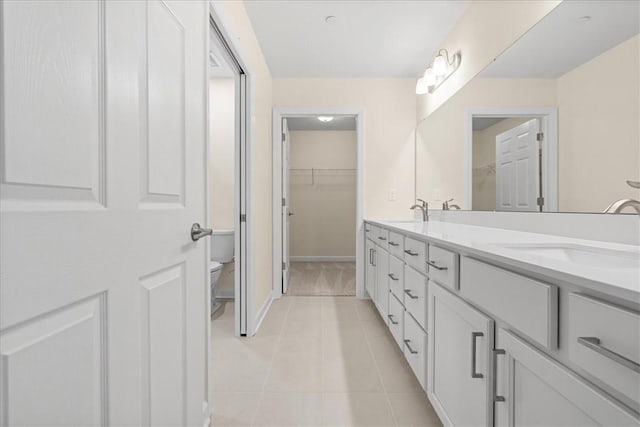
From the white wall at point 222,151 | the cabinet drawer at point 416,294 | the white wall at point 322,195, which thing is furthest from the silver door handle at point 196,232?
the white wall at point 322,195

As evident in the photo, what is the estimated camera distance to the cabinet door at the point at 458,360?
36.1 inches

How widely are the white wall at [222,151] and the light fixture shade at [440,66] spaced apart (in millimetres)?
2015

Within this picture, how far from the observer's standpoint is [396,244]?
79.4 inches

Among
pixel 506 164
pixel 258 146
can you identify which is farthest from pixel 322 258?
pixel 506 164

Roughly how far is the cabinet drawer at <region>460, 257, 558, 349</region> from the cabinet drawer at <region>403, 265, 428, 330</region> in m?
0.43

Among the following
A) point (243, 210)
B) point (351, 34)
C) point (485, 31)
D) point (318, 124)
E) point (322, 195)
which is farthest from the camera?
point (322, 195)

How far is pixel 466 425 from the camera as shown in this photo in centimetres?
102

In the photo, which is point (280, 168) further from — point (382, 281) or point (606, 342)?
point (606, 342)

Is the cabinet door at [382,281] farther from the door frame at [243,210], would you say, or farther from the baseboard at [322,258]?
the baseboard at [322,258]

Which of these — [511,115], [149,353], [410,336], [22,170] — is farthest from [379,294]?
[22,170]

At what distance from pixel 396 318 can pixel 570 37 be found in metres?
1.66

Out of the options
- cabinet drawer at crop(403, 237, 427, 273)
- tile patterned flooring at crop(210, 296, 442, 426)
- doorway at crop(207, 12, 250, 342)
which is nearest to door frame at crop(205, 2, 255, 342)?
tile patterned flooring at crop(210, 296, 442, 426)

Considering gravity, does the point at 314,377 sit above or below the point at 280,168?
below

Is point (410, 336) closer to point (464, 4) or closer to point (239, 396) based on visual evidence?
point (239, 396)
